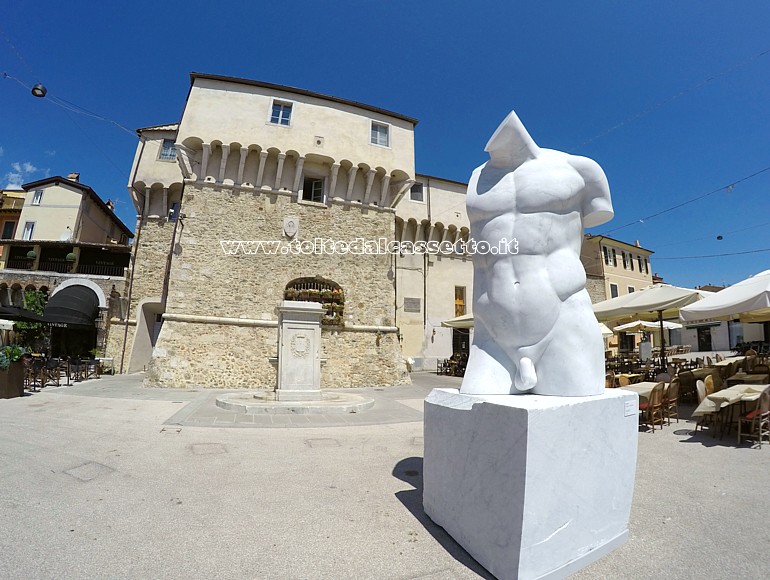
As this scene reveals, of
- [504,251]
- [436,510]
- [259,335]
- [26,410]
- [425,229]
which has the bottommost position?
[26,410]

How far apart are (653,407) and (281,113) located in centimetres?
1513

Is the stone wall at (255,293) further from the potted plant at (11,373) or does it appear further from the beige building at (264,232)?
the potted plant at (11,373)

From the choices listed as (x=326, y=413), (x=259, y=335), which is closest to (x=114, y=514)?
(x=326, y=413)

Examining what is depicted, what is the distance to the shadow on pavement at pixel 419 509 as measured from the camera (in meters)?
2.41

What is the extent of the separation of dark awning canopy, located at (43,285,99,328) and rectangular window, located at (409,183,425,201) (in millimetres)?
15651

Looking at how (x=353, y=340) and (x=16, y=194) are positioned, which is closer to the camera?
(x=353, y=340)

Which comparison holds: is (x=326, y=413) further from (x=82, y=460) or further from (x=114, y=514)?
(x=114, y=514)

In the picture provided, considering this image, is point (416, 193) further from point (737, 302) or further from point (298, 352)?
point (737, 302)

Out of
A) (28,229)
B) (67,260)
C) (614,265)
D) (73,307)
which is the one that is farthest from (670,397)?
(28,229)

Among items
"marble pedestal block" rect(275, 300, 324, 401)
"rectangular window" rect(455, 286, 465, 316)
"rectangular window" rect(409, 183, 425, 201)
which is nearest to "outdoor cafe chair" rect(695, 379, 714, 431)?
A: "marble pedestal block" rect(275, 300, 324, 401)

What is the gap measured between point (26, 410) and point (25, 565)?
7212 mm

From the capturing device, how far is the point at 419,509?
127 inches

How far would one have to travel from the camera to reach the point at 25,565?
2.28 m

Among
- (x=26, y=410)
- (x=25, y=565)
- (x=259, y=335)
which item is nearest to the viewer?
(x=25, y=565)
